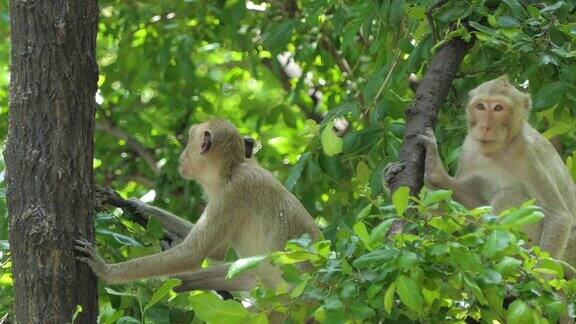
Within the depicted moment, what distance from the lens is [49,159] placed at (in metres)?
6.34

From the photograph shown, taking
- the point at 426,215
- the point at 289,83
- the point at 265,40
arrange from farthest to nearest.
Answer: the point at 289,83, the point at 265,40, the point at 426,215

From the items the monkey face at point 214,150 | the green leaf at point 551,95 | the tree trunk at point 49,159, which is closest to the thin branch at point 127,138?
the monkey face at point 214,150

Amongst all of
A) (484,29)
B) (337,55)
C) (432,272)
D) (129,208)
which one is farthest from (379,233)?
(337,55)

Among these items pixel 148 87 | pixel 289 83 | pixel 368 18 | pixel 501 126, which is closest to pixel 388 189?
pixel 501 126

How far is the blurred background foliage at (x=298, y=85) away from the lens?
7.50m

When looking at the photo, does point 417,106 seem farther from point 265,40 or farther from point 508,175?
point 265,40

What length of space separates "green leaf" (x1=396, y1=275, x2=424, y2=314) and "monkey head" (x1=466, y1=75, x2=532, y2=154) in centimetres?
357

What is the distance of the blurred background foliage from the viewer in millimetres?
7500

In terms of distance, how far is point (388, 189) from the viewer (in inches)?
291

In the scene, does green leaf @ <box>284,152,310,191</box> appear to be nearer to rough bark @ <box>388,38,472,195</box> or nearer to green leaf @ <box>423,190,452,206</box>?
rough bark @ <box>388,38,472,195</box>

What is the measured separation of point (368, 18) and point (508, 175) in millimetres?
1639

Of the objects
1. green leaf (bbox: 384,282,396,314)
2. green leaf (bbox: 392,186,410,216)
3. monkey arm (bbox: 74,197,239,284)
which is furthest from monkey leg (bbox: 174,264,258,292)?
green leaf (bbox: 384,282,396,314)

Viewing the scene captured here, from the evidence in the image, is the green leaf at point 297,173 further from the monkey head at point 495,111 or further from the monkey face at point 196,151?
the monkey head at point 495,111

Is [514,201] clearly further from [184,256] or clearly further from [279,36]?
[279,36]
